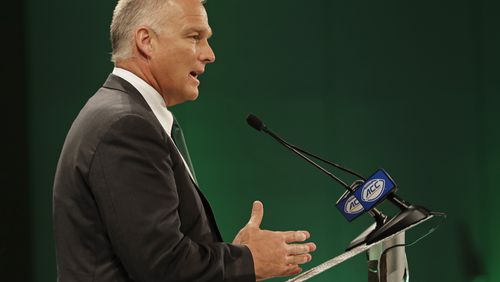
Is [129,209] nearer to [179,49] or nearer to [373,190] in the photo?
[179,49]

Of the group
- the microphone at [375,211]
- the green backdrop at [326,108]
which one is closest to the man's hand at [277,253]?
the microphone at [375,211]

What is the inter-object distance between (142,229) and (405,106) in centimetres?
213

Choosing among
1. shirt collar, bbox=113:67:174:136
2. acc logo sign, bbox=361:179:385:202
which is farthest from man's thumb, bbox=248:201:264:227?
acc logo sign, bbox=361:179:385:202

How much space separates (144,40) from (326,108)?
1643 mm

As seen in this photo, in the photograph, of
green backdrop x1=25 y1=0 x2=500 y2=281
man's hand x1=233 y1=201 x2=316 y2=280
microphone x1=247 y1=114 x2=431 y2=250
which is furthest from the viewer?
green backdrop x1=25 y1=0 x2=500 y2=281

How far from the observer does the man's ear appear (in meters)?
1.36

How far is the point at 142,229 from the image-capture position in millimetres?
1125

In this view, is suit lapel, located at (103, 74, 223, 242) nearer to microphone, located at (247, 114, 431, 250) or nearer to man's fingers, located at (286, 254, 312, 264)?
man's fingers, located at (286, 254, 312, 264)

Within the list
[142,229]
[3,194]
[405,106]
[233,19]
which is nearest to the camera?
[142,229]

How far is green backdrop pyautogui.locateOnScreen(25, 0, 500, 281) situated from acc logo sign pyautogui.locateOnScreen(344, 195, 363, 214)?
45.6 inches

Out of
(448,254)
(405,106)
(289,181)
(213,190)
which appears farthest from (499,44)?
(213,190)

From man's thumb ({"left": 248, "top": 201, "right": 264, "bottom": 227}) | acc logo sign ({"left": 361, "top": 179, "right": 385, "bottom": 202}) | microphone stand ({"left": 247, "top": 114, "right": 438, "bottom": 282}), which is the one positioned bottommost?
microphone stand ({"left": 247, "top": 114, "right": 438, "bottom": 282})

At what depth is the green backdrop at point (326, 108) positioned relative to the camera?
99.0 inches

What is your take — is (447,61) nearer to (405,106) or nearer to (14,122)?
(405,106)
